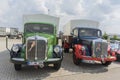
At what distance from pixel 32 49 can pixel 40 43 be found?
1.34ft

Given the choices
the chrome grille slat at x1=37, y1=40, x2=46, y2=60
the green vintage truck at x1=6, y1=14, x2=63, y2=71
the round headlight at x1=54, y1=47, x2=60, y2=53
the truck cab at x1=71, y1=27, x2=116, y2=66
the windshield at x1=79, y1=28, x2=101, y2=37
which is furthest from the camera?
the windshield at x1=79, y1=28, x2=101, y2=37

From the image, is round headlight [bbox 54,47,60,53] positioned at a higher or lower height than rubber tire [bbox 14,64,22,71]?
higher

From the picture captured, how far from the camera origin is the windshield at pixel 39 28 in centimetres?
973

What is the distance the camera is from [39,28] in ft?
32.2

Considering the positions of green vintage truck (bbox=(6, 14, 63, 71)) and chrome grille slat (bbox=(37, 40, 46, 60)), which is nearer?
green vintage truck (bbox=(6, 14, 63, 71))

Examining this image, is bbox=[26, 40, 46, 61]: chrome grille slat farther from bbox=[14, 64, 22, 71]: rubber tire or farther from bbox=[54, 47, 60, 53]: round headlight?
bbox=[14, 64, 22, 71]: rubber tire

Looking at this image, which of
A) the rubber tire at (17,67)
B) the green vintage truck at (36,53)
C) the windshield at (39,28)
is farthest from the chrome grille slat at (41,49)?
the windshield at (39,28)

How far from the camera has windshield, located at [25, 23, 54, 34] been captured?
9734 mm

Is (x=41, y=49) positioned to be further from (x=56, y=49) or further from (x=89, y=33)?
(x=89, y=33)

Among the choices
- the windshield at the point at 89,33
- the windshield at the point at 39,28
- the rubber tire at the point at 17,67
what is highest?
the windshield at the point at 39,28

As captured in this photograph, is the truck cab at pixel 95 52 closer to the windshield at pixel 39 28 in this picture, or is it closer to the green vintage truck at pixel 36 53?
the green vintage truck at pixel 36 53

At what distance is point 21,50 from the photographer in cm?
811

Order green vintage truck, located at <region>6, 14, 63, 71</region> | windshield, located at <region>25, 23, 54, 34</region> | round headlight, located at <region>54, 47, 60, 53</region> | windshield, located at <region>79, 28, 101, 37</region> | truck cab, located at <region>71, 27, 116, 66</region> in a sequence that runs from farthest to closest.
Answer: windshield, located at <region>79, 28, 101, 37</region> → windshield, located at <region>25, 23, 54, 34</region> → truck cab, located at <region>71, 27, 116, 66</region> → round headlight, located at <region>54, 47, 60, 53</region> → green vintage truck, located at <region>6, 14, 63, 71</region>

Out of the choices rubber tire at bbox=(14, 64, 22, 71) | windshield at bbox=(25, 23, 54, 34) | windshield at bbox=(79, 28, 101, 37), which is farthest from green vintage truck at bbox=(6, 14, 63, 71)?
windshield at bbox=(79, 28, 101, 37)
